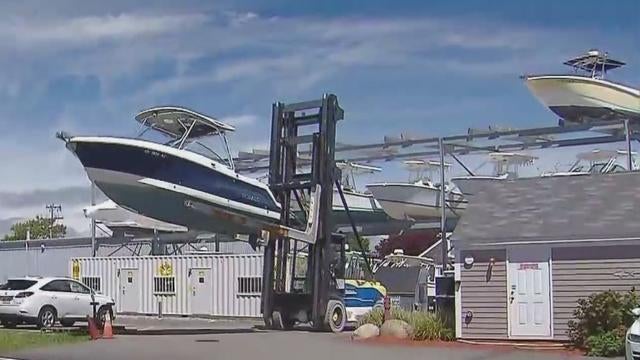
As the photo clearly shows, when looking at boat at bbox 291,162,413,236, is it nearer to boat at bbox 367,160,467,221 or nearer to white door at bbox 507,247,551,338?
boat at bbox 367,160,467,221

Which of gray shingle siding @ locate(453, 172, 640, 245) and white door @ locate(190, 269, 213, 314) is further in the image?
white door @ locate(190, 269, 213, 314)

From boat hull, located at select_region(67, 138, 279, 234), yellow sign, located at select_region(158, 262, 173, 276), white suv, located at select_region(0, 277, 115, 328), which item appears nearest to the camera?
boat hull, located at select_region(67, 138, 279, 234)

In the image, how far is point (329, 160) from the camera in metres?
27.6

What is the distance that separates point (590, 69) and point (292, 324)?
59.2 feet

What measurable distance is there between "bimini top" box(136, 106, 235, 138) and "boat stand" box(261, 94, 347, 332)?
1.94 meters

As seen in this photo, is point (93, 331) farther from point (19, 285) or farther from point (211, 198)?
point (19, 285)

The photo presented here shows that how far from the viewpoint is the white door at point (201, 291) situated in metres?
37.0

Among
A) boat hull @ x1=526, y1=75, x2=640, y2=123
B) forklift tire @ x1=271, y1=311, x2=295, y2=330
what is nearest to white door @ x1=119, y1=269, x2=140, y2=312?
forklift tire @ x1=271, y1=311, x2=295, y2=330

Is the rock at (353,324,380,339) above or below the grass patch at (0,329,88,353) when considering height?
above

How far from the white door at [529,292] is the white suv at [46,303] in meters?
11.7

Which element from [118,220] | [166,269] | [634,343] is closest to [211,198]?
[166,269]

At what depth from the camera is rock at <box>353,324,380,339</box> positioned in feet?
73.9

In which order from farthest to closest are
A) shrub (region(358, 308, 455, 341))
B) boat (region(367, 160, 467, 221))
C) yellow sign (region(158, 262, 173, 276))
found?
boat (region(367, 160, 467, 221)) → yellow sign (region(158, 262, 173, 276)) → shrub (region(358, 308, 455, 341))

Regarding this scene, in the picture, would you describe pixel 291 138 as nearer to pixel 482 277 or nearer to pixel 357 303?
pixel 357 303
